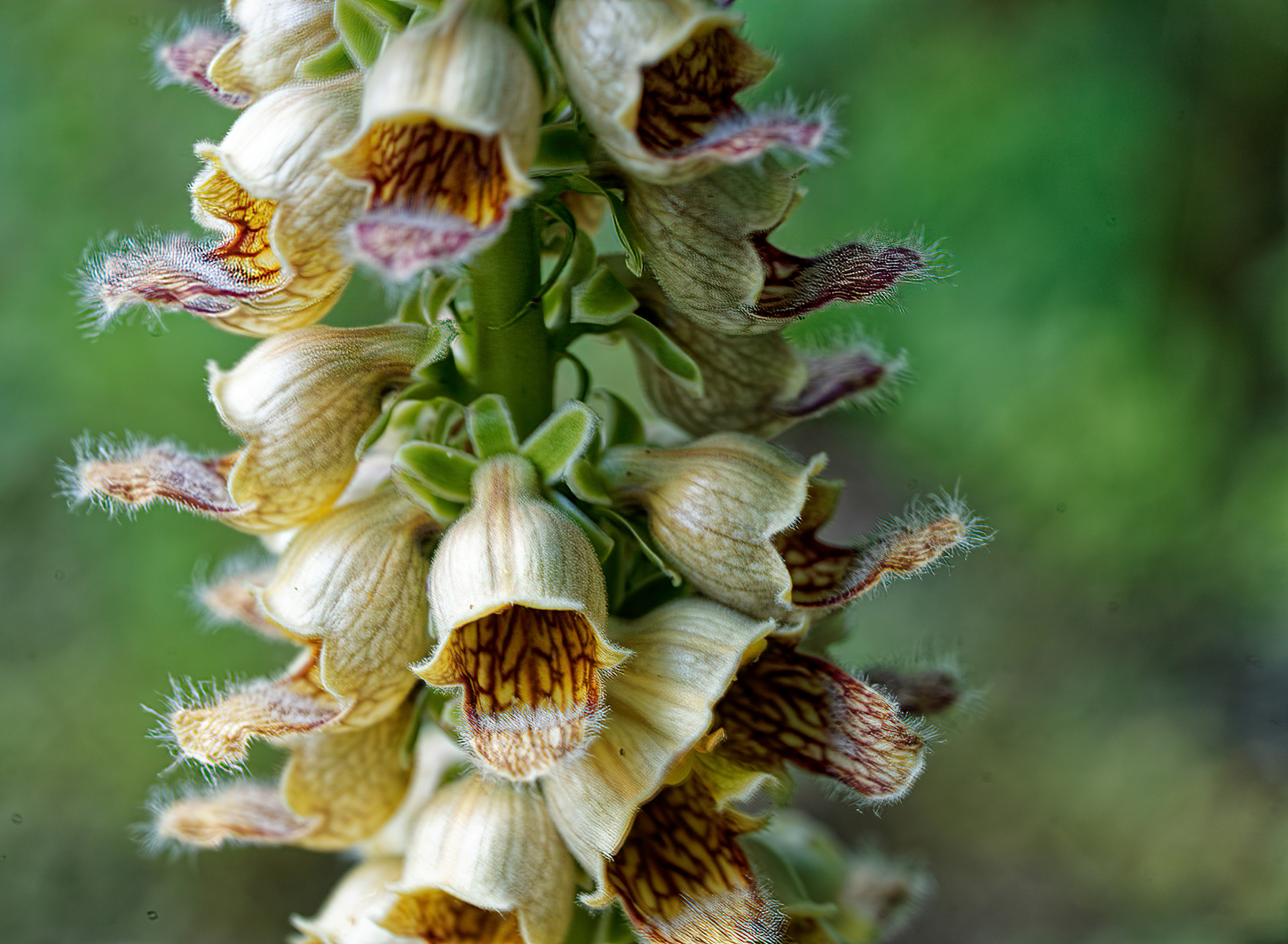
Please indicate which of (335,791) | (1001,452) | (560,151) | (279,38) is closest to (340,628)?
(335,791)

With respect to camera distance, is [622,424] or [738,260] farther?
[622,424]

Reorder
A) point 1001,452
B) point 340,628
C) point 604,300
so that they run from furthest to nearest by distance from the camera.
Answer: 1. point 1001,452
2. point 604,300
3. point 340,628

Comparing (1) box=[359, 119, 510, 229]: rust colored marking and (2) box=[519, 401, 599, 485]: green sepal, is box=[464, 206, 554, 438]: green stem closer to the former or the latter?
(2) box=[519, 401, 599, 485]: green sepal

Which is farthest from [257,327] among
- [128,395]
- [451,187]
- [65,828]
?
[65,828]

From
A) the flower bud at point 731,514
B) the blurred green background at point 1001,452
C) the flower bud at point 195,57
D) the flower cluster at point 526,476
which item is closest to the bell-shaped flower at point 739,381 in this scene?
the flower cluster at point 526,476

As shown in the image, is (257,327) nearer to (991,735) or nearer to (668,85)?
(668,85)

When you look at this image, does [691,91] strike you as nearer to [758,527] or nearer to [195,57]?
[758,527]

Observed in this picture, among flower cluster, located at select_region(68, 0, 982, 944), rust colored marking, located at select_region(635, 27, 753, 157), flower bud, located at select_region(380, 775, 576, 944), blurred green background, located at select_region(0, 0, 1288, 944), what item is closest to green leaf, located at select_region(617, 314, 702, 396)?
flower cluster, located at select_region(68, 0, 982, 944)
